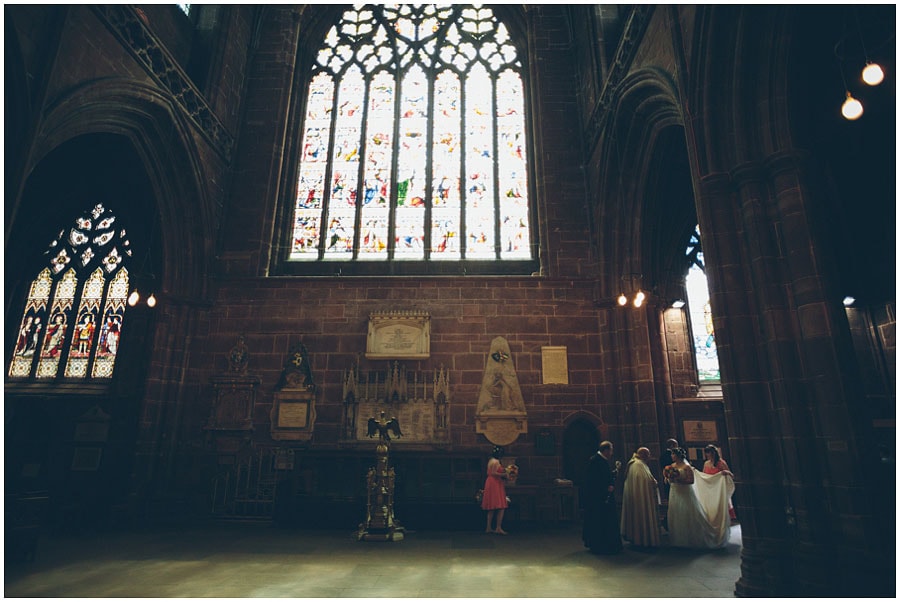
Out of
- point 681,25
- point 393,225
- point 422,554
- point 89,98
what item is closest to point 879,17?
point 681,25

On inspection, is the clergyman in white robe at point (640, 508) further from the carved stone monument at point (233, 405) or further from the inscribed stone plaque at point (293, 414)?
the carved stone monument at point (233, 405)

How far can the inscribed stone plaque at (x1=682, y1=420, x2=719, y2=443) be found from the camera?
10594mm

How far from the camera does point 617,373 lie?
31.7 feet

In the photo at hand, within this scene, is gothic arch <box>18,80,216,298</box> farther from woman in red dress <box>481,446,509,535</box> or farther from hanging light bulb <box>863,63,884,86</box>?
hanging light bulb <box>863,63,884,86</box>

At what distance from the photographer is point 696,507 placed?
21.4 ft

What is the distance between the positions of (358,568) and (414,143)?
9.33m

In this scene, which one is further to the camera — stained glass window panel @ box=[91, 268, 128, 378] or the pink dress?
stained glass window panel @ box=[91, 268, 128, 378]

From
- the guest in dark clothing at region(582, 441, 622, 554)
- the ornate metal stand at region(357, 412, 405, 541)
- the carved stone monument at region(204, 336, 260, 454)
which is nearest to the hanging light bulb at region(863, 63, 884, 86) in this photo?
the guest in dark clothing at region(582, 441, 622, 554)

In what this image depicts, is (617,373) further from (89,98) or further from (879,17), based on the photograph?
(89,98)

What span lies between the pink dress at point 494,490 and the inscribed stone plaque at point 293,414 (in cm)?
387

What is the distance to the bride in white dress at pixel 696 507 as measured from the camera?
638 cm

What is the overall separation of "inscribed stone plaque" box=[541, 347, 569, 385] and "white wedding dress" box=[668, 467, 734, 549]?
3319 mm

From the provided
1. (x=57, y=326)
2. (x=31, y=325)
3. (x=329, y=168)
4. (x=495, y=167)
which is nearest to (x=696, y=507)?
(x=495, y=167)

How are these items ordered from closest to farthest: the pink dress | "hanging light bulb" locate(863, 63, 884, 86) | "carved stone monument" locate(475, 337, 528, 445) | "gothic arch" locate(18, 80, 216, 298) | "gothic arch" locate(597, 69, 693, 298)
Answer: "hanging light bulb" locate(863, 63, 884, 86) < "gothic arch" locate(18, 80, 216, 298) < the pink dress < "gothic arch" locate(597, 69, 693, 298) < "carved stone monument" locate(475, 337, 528, 445)
